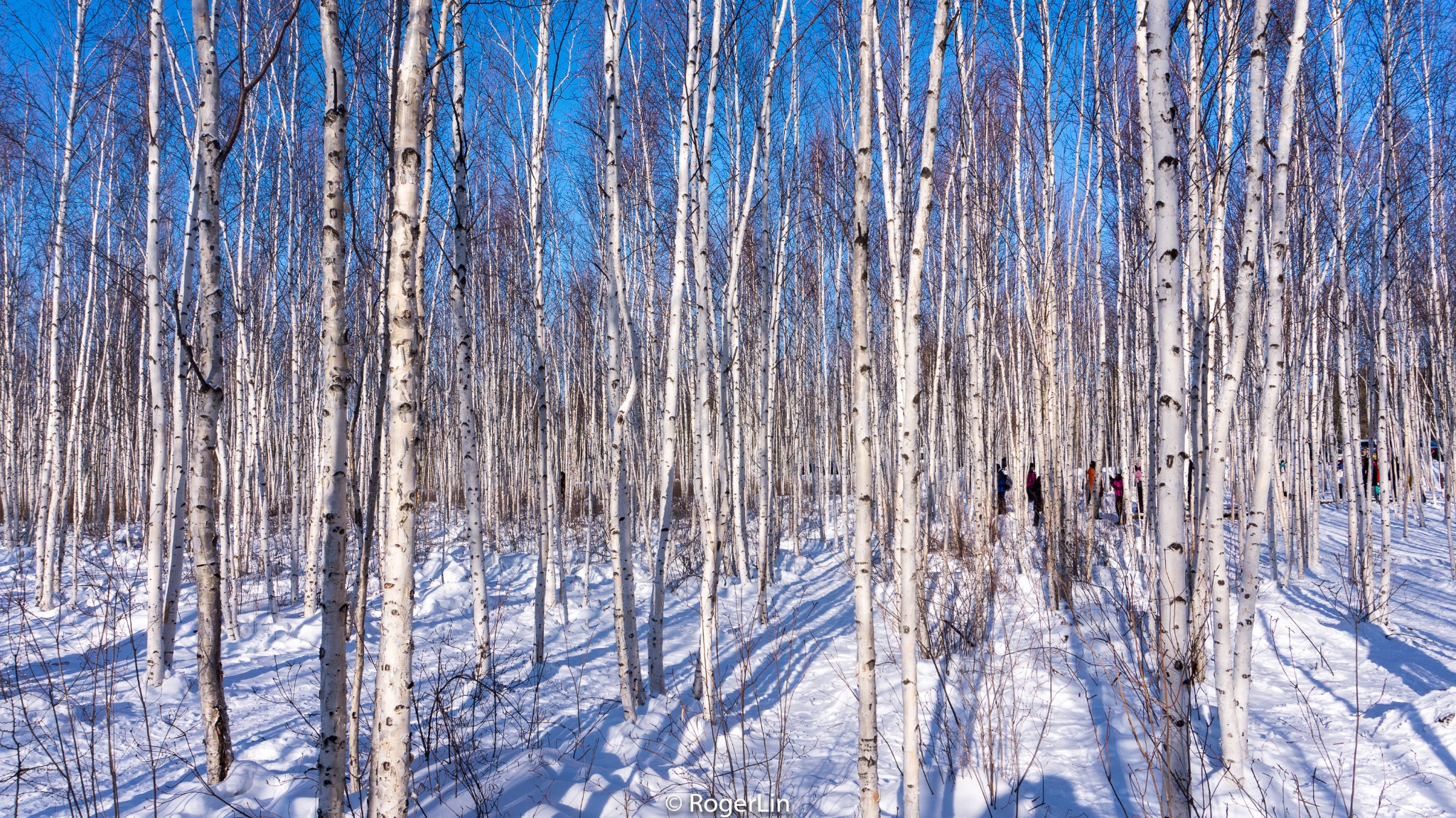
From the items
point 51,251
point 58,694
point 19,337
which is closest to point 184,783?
point 58,694

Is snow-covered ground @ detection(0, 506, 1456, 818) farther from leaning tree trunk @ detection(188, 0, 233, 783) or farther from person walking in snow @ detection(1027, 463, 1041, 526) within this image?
person walking in snow @ detection(1027, 463, 1041, 526)

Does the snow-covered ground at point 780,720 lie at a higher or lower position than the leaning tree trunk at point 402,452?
lower

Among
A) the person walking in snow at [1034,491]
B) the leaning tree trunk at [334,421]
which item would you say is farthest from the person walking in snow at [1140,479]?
the leaning tree trunk at [334,421]

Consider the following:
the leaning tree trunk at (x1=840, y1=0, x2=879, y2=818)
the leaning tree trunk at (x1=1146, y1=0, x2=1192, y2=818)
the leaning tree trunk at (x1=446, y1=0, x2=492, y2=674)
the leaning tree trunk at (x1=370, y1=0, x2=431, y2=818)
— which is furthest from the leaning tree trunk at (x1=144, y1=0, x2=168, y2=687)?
the leaning tree trunk at (x1=1146, y1=0, x2=1192, y2=818)

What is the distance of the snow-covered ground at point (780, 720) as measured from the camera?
3416mm

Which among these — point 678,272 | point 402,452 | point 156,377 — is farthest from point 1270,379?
point 156,377

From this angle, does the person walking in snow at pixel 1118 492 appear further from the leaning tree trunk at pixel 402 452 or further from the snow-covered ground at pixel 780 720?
the leaning tree trunk at pixel 402 452

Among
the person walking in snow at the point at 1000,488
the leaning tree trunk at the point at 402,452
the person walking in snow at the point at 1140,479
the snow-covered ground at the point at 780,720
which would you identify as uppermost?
the leaning tree trunk at the point at 402,452

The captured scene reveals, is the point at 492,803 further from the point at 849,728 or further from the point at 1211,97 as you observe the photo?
the point at 1211,97

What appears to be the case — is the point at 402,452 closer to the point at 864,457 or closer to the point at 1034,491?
the point at 864,457

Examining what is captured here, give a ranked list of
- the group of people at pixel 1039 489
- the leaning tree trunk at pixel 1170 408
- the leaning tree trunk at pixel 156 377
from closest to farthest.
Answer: the leaning tree trunk at pixel 1170 408 → the leaning tree trunk at pixel 156 377 → the group of people at pixel 1039 489

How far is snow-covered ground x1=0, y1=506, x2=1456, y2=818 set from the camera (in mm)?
3416

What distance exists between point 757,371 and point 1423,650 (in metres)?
7.60

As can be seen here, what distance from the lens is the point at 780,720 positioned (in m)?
4.81
